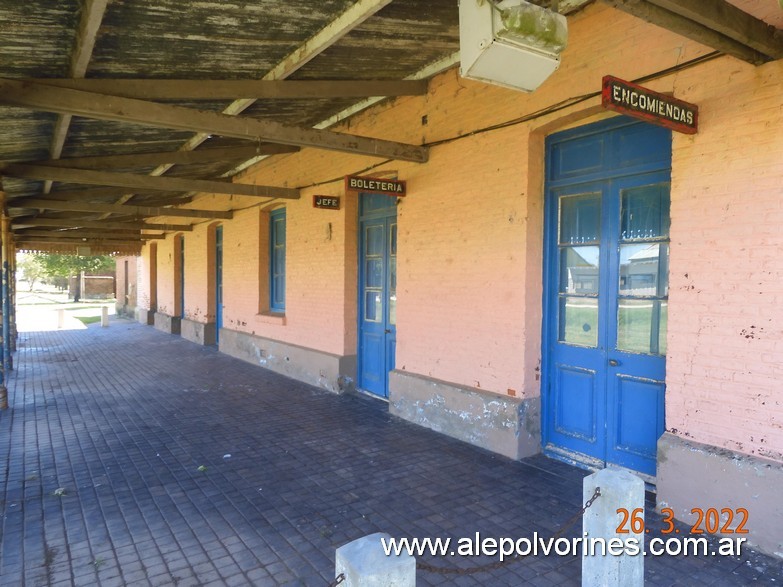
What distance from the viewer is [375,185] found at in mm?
6398

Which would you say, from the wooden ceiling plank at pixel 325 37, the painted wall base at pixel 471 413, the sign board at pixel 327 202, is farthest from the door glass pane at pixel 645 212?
the sign board at pixel 327 202

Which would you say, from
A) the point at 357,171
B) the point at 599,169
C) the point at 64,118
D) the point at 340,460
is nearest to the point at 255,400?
the point at 340,460

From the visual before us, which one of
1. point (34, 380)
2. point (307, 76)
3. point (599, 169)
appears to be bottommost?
point (34, 380)

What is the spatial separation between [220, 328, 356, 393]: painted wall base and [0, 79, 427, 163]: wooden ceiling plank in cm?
354

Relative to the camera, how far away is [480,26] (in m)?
2.56

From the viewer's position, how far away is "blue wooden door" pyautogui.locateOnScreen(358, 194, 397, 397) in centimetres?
756

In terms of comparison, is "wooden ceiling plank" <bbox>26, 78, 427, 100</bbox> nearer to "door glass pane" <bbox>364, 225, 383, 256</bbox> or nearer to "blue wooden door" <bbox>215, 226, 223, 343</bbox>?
"door glass pane" <bbox>364, 225, 383, 256</bbox>

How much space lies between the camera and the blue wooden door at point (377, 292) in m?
7.56

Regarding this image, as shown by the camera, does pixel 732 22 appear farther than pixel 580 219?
No

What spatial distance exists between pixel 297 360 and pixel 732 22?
7663 mm

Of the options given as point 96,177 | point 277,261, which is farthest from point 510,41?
point 277,261

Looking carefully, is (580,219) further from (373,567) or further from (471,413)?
Answer: (373,567)

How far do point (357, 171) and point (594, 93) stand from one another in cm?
384

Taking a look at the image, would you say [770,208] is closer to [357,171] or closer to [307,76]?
[307,76]
